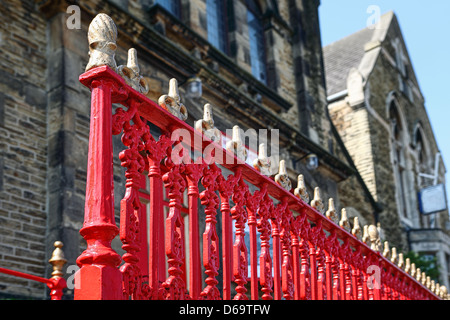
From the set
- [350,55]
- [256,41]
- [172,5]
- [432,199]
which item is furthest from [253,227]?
[350,55]

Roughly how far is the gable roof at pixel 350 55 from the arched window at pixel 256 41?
648 cm

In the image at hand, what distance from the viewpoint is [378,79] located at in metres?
19.1

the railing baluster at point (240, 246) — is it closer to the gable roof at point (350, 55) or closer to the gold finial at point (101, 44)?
the gold finial at point (101, 44)

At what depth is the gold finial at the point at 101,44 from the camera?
251 centimetres

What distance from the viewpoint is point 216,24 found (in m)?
11.2

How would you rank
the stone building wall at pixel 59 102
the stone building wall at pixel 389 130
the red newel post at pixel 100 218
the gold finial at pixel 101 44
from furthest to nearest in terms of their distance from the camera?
the stone building wall at pixel 389 130 < the stone building wall at pixel 59 102 < the gold finial at pixel 101 44 < the red newel post at pixel 100 218

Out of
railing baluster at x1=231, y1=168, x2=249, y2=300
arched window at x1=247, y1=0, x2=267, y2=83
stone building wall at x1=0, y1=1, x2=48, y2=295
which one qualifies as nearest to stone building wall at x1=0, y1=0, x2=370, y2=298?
stone building wall at x1=0, y1=1, x2=48, y2=295

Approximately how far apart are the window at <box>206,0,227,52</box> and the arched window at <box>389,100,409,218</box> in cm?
909

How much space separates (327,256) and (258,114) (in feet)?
21.0

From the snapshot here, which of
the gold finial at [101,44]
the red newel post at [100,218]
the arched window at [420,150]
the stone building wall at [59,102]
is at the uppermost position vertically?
the arched window at [420,150]

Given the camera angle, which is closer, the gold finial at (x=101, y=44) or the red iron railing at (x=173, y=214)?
the red iron railing at (x=173, y=214)

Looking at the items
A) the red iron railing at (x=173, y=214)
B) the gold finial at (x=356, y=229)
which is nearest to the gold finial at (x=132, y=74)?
the red iron railing at (x=173, y=214)

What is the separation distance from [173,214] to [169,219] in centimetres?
4

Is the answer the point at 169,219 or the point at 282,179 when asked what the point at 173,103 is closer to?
the point at 169,219
